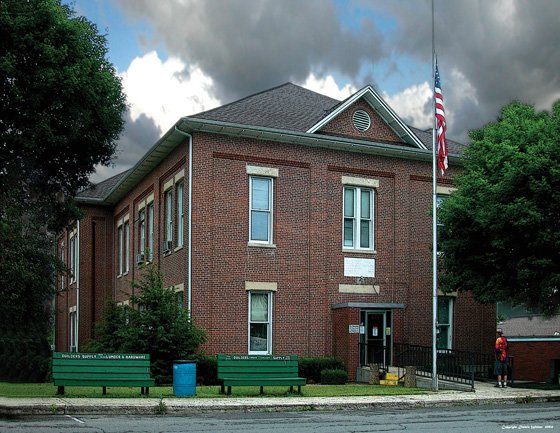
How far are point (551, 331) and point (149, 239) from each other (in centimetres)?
2883

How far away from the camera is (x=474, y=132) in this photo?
1162 inches

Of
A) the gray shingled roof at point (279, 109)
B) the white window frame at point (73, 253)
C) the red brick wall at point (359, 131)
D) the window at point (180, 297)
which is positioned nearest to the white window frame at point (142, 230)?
the window at point (180, 297)

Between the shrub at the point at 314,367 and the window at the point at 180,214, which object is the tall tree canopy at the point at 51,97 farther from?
the shrub at the point at 314,367

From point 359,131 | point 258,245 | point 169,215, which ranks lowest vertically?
point 258,245

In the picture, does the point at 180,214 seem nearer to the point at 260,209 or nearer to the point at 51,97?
the point at 260,209

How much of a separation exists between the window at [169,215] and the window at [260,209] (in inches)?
151

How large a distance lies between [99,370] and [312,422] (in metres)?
6.23

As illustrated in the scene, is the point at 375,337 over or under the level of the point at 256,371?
over

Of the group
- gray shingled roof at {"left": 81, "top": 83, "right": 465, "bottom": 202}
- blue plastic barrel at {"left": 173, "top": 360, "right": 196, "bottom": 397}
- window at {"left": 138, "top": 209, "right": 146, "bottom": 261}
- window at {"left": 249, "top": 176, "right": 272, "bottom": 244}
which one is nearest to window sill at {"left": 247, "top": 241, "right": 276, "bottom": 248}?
window at {"left": 249, "top": 176, "right": 272, "bottom": 244}

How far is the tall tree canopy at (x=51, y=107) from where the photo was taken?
21.9 metres

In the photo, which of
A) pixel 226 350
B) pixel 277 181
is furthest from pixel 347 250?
pixel 226 350

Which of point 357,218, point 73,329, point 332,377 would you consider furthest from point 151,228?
point 73,329

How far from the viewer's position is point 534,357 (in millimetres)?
34594

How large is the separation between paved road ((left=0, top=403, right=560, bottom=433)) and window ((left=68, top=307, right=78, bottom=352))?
27.9 meters
